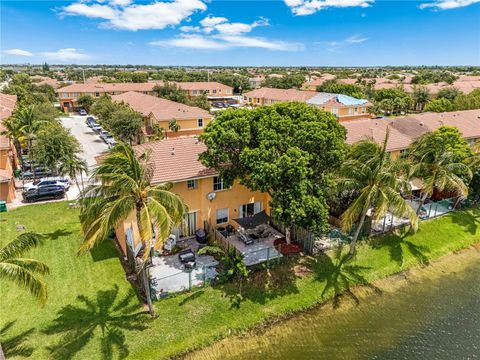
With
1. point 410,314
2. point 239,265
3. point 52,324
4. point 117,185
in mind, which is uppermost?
point 117,185

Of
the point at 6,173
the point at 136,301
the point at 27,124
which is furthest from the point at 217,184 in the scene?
the point at 27,124

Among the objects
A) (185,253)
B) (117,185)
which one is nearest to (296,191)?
(185,253)

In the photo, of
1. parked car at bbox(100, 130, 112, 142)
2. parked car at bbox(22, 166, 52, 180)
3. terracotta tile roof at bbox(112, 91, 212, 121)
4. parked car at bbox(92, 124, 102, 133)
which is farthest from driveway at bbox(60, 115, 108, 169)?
terracotta tile roof at bbox(112, 91, 212, 121)

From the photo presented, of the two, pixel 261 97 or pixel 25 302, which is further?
pixel 261 97

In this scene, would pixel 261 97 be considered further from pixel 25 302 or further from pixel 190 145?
pixel 25 302

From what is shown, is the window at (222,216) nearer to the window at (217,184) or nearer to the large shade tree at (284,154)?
the window at (217,184)

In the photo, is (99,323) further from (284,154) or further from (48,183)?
(48,183)

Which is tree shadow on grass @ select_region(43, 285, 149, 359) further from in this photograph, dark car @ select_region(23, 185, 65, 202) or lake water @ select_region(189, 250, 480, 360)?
dark car @ select_region(23, 185, 65, 202)
